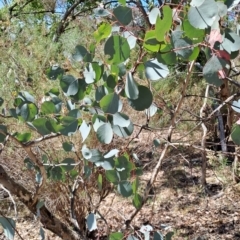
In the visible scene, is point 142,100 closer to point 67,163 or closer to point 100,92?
point 100,92

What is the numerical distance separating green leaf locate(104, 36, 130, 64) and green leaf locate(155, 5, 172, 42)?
0.21ft

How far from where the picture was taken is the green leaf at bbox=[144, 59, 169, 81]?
67cm

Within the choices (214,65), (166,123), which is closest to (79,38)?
(166,123)

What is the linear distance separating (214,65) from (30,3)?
733cm

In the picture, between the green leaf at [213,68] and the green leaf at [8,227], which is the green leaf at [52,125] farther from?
the green leaf at [213,68]

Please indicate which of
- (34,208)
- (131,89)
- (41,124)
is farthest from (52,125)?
(34,208)

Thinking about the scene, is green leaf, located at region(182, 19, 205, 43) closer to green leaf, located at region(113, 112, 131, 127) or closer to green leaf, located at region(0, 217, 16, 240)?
green leaf, located at region(113, 112, 131, 127)

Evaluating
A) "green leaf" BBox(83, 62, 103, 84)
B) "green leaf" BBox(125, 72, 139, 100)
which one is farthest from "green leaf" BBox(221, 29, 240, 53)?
"green leaf" BBox(83, 62, 103, 84)

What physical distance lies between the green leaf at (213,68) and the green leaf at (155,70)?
0.08 meters

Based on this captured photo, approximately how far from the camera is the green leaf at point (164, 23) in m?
0.57

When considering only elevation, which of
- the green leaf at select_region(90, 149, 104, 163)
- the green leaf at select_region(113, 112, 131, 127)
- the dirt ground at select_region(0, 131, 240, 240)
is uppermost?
the green leaf at select_region(113, 112, 131, 127)

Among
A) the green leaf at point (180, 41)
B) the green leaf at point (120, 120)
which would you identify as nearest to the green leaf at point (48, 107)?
the green leaf at point (120, 120)

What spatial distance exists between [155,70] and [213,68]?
4.2 inches

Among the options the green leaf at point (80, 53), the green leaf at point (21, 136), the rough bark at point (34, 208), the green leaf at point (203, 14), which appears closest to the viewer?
the green leaf at point (203, 14)
